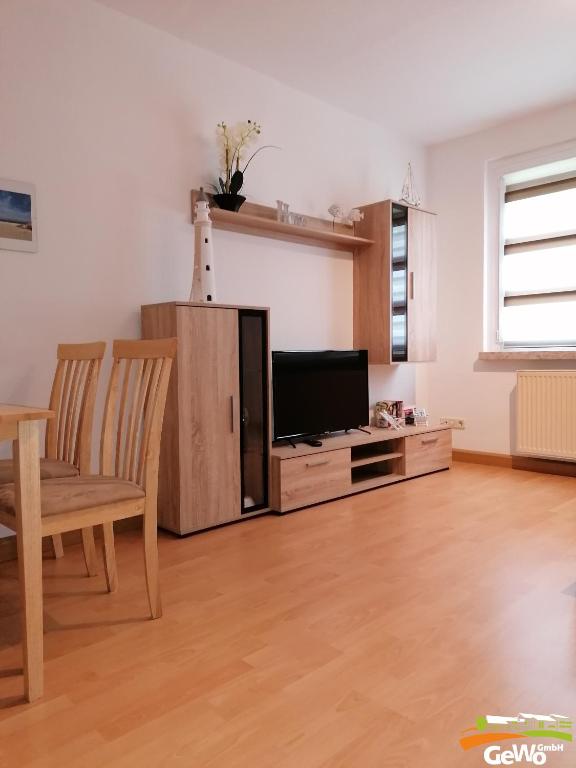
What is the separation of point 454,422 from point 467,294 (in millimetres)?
1072

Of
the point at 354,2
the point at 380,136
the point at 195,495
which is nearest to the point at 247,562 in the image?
the point at 195,495

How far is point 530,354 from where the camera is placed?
427cm

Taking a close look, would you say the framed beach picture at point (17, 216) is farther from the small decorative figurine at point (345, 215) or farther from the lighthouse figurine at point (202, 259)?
the small decorative figurine at point (345, 215)

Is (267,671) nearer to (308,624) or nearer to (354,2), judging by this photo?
(308,624)

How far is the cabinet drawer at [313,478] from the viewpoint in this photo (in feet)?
10.7

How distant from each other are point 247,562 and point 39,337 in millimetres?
1417

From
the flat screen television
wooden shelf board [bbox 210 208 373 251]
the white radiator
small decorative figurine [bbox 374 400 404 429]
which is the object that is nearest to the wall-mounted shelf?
wooden shelf board [bbox 210 208 373 251]

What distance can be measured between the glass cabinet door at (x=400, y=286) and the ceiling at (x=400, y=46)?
2.78ft

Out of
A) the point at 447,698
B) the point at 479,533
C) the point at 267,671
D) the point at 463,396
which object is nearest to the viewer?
the point at 447,698

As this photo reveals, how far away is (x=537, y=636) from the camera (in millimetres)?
1837

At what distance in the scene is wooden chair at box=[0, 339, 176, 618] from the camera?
1.73 m

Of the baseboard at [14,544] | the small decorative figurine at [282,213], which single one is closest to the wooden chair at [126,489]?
the baseboard at [14,544]

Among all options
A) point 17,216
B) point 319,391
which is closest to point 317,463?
point 319,391

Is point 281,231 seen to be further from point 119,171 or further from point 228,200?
point 119,171
